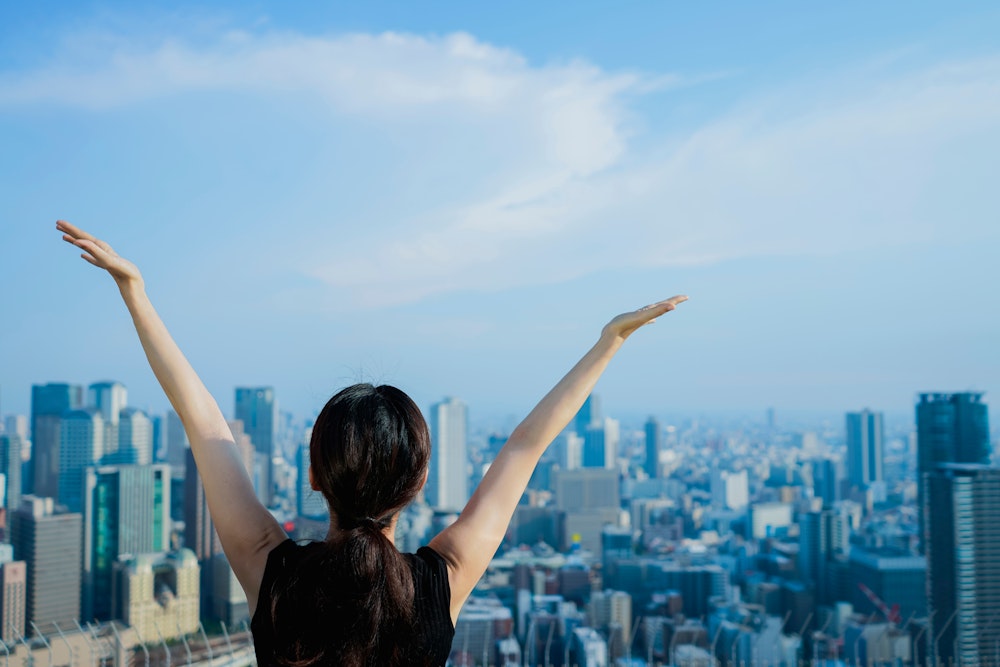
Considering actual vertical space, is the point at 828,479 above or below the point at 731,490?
above

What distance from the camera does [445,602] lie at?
59cm

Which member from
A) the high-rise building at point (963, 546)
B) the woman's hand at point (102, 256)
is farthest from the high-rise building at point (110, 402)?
the woman's hand at point (102, 256)

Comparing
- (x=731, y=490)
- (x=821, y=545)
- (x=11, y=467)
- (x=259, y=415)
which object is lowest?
(x=821, y=545)

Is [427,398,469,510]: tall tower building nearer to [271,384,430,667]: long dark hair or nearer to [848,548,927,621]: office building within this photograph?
[848,548,927,621]: office building

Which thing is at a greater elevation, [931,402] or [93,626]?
[931,402]

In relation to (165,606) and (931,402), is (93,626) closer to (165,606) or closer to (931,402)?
(165,606)

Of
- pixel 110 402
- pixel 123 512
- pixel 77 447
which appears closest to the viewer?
pixel 123 512

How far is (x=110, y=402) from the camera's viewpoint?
1231 cm

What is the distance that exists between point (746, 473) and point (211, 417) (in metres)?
17.3

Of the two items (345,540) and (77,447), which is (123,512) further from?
(345,540)

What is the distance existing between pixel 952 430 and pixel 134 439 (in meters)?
11.0

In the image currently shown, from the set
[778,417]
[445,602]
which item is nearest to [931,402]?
[445,602]

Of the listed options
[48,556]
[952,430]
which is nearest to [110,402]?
[48,556]

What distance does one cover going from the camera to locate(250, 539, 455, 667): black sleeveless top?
1.83 feet
